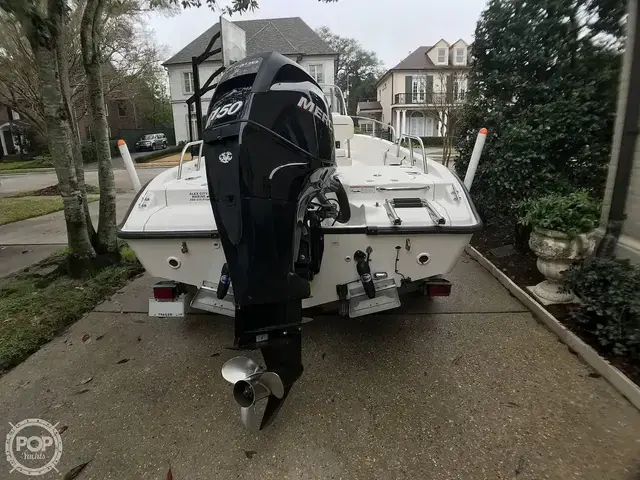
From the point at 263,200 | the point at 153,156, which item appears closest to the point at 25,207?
the point at 263,200

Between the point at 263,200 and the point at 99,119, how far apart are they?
4.34 metres

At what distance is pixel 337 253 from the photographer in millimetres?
2707

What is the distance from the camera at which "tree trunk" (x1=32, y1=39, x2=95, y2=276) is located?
4133 millimetres

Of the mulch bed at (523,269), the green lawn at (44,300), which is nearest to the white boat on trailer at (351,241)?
the mulch bed at (523,269)

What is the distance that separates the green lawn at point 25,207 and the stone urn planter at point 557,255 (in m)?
9.14

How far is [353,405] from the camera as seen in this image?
257cm

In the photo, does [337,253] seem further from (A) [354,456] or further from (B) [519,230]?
(B) [519,230]

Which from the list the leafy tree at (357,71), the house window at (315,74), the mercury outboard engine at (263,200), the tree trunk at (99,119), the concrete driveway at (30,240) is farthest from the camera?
the leafy tree at (357,71)

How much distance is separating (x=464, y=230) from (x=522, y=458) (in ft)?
4.14

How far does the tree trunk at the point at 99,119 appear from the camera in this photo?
4.97 m

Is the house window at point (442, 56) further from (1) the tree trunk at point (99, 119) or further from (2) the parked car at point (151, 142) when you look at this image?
(1) the tree trunk at point (99, 119)

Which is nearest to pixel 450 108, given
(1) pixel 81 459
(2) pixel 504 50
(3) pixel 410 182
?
(2) pixel 504 50

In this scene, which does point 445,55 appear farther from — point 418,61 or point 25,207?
point 25,207

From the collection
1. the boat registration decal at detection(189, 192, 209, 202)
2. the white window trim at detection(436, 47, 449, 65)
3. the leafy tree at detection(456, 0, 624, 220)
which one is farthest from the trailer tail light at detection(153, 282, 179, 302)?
the white window trim at detection(436, 47, 449, 65)
